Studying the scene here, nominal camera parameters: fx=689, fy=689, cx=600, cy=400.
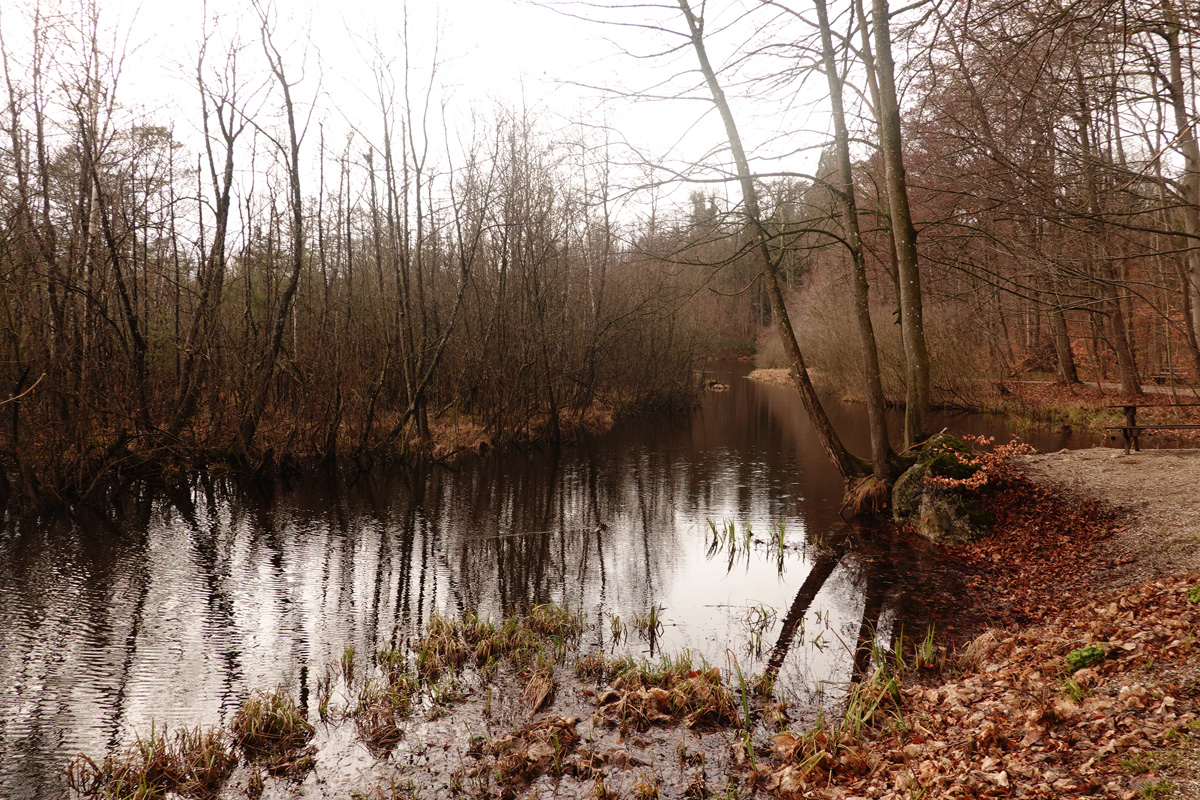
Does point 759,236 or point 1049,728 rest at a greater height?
point 759,236

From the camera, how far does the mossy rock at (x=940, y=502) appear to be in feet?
30.6

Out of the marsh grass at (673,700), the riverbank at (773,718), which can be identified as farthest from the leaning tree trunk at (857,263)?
the marsh grass at (673,700)

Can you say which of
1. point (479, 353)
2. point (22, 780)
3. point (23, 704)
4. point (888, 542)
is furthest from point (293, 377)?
point (888, 542)

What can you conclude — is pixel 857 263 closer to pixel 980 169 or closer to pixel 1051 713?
pixel 980 169

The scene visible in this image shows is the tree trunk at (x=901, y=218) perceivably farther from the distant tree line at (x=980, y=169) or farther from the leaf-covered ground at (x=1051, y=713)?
the leaf-covered ground at (x=1051, y=713)

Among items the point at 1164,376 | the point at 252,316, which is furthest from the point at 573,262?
the point at 1164,376

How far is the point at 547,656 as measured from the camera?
20.3 ft

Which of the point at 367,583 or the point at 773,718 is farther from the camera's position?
the point at 367,583

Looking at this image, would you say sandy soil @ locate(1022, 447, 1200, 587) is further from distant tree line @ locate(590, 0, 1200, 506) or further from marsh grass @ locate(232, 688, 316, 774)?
marsh grass @ locate(232, 688, 316, 774)

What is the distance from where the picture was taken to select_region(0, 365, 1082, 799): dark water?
18.7 ft

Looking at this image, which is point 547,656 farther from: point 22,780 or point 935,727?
point 22,780

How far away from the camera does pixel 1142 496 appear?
29.4ft

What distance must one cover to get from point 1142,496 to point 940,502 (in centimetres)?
240

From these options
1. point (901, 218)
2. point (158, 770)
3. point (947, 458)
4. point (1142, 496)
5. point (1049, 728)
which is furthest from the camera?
point (947, 458)
